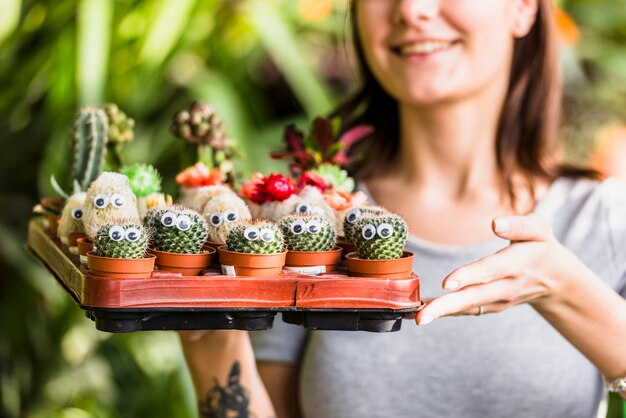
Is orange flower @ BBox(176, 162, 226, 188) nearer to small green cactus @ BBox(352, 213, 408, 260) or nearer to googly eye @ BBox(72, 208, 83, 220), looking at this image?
googly eye @ BBox(72, 208, 83, 220)

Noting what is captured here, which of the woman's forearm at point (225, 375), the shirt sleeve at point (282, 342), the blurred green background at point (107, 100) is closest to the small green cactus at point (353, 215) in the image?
the woman's forearm at point (225, 375)

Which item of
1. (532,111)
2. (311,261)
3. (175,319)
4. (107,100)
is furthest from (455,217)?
(107,100)

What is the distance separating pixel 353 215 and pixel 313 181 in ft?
0.37

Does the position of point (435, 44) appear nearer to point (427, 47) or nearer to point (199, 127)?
point (427, 47)

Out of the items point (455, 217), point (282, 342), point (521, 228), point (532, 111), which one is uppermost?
point (521, 228)

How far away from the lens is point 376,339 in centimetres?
138

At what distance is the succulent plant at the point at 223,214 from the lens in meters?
0.99

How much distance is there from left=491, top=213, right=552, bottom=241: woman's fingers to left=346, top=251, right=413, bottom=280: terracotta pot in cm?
10

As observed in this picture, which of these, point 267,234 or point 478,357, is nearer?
point 267,234

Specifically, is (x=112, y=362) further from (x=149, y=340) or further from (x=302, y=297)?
(x=302, y=297)

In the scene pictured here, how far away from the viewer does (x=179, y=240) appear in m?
0.91

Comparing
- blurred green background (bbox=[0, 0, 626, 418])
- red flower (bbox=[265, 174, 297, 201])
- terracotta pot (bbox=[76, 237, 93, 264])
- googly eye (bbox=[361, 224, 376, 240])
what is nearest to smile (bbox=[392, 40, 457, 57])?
red flower (bbox=[265, 174, 297, 201])

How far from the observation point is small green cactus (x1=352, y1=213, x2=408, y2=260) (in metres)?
0.90

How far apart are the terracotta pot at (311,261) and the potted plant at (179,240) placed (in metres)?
0.09
